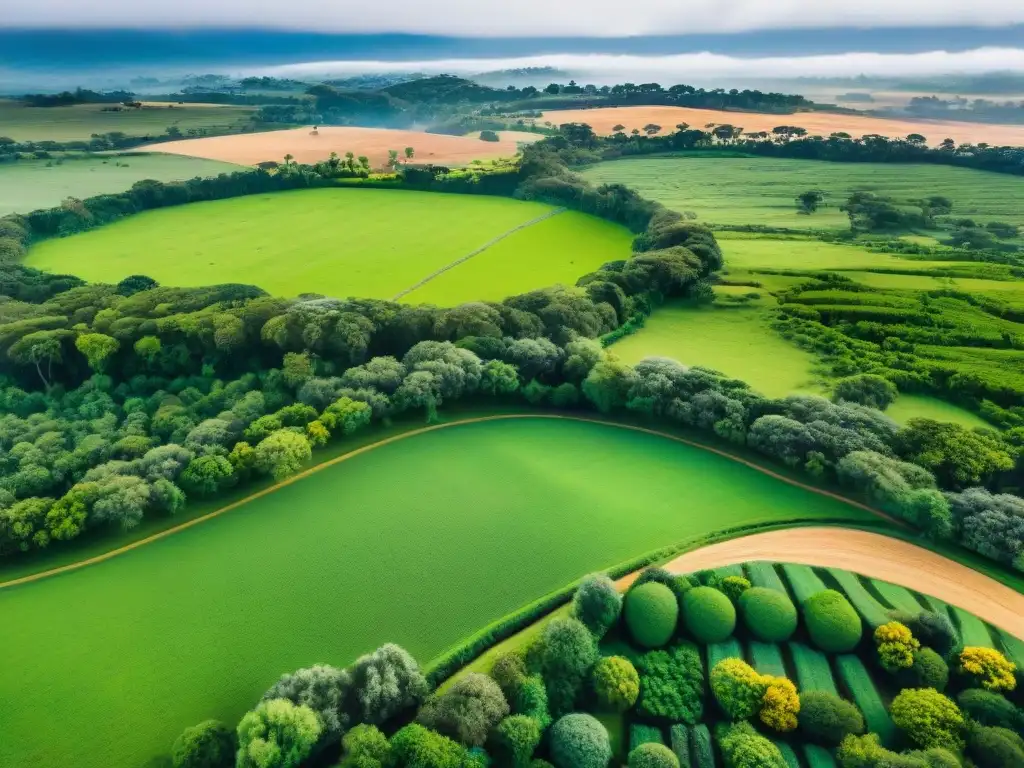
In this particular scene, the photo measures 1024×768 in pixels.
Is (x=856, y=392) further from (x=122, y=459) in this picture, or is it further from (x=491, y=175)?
(x=491, y=175)

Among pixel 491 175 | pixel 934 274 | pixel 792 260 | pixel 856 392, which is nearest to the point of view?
pixel 856 392

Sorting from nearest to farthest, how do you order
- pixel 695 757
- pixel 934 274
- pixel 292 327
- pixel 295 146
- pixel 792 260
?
1. pixel 695 757
2. pixel 292 327
3. pixel 934 274
4. pixel 792 260
5. pixel 295 146

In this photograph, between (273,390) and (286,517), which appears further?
(273,390)

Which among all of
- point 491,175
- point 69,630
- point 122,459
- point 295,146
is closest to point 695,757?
point 69,630

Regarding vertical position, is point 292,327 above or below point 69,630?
above

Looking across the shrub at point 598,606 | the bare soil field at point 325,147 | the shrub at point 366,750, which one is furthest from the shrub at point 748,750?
the bare soil field at point 325,147

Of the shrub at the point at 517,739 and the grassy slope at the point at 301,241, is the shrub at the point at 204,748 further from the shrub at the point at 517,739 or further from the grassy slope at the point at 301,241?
the grassy slope at the point at 301,241

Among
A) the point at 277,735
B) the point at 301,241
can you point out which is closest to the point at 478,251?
the point at 301,241

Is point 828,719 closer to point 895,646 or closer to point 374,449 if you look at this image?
point 895,646

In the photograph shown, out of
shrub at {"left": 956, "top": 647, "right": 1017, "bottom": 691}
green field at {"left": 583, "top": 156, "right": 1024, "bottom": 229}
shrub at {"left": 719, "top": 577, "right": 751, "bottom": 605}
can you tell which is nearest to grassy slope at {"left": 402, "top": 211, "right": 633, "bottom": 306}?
green field at {"left": 583, "top": 156, "right": 1024, "bottom": 229}
